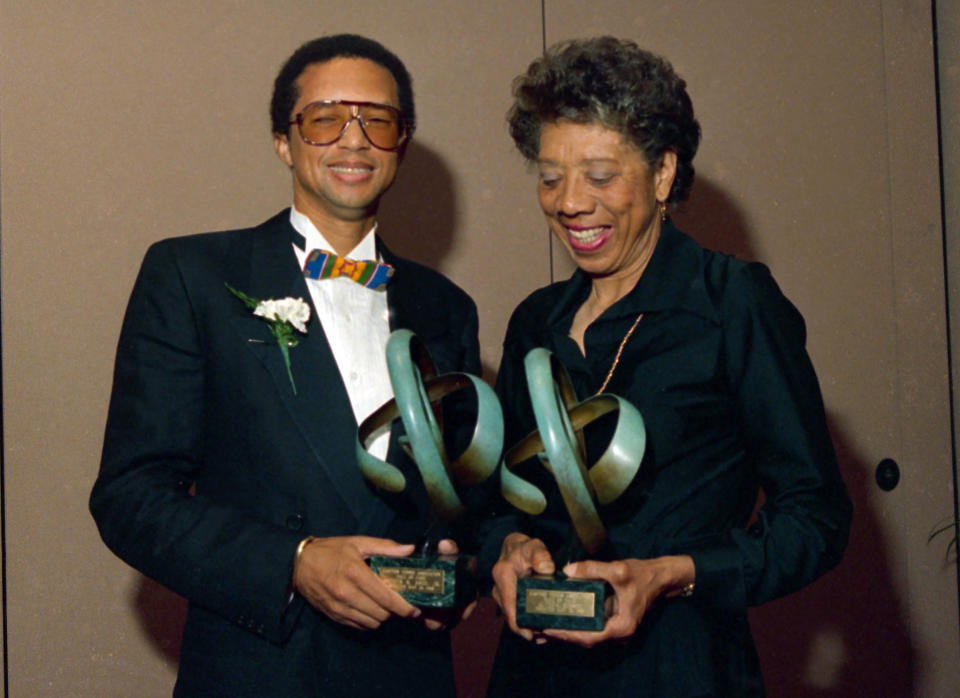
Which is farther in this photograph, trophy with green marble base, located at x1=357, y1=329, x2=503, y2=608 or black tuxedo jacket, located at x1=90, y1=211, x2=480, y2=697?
black tuxedo jacket, located at x1=90, y1=211, x2=480, y2=697

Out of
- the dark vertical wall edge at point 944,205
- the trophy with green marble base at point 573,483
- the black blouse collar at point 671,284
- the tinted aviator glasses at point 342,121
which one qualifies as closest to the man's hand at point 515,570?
the trophy with green marble base at point 573,483

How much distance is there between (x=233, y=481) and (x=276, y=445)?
0.39ft

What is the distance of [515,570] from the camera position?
1.84 meters

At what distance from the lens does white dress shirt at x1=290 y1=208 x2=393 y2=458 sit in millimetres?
2158

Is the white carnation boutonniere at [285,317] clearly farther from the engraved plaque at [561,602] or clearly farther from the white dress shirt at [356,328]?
the engraved plaque at [561,602]

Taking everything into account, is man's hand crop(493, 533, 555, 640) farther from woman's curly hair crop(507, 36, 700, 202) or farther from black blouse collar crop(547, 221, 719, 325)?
woman's curly hair crop(507, 36, 700, 202)

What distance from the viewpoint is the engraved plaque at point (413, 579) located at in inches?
67.9

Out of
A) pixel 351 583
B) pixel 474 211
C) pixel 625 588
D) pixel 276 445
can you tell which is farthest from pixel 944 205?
pixel 351 583

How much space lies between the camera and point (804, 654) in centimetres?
364

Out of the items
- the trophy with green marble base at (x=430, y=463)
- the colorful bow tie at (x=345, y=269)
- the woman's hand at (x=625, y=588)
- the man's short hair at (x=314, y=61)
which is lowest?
the woman's hand at (x=625, y=588)

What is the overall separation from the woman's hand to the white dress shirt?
1.94 feet

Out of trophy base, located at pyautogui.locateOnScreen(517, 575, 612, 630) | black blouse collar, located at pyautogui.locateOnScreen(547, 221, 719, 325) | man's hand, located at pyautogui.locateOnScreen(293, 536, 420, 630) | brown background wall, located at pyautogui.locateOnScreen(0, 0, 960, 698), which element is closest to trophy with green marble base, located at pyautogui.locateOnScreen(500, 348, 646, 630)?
trophy base, located at pyautogui.locateOnScreen(517, 575, 612, 630)

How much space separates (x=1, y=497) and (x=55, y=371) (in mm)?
389

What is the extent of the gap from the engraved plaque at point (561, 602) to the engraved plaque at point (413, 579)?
0.16 metres
